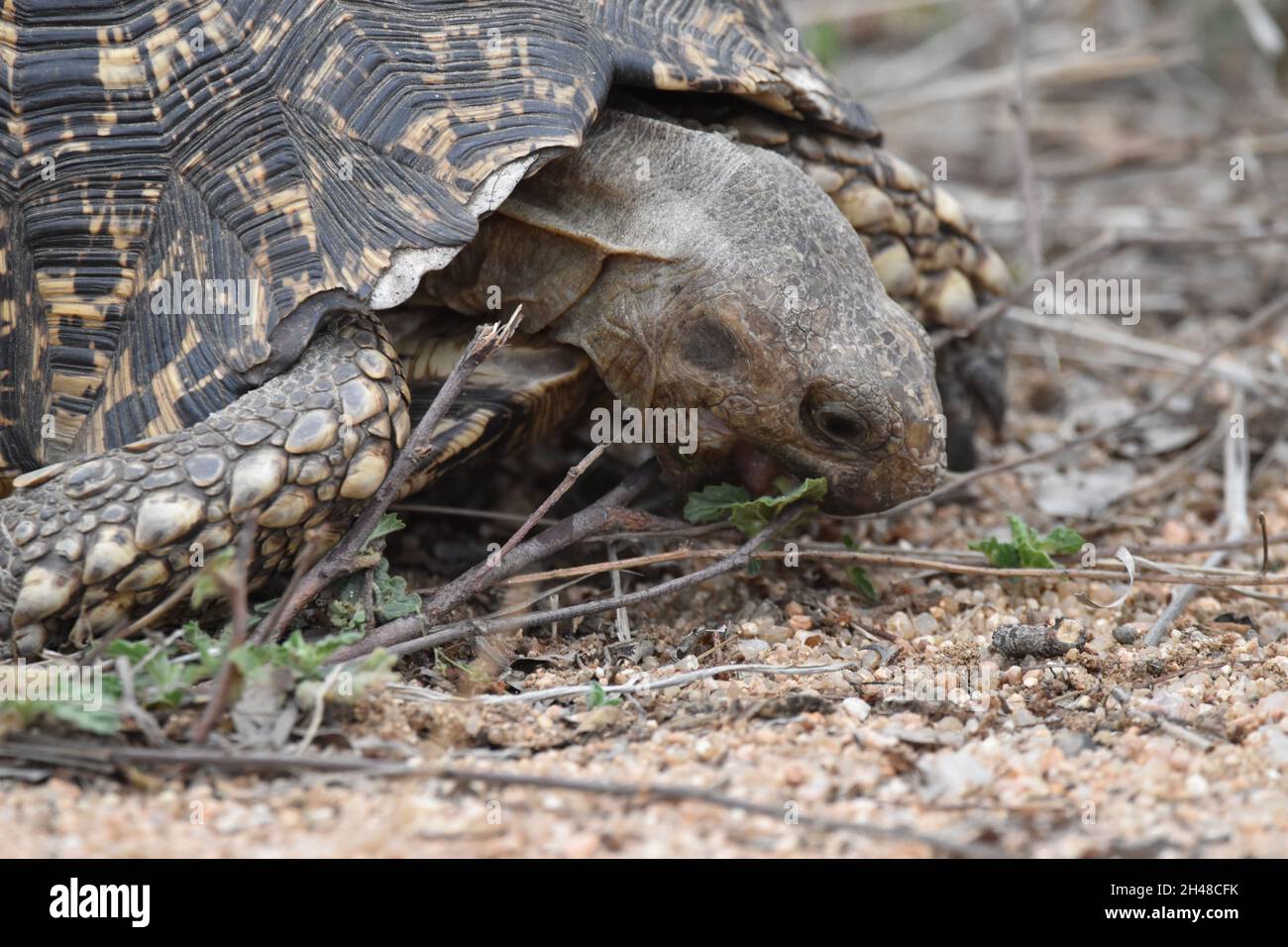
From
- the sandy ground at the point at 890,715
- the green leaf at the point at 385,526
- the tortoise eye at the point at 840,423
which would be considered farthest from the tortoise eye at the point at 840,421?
the green leaf at the point at 385,526

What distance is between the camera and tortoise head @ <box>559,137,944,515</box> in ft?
10.6

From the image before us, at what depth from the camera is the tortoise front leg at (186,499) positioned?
2.91m

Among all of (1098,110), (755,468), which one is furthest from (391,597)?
(1098,110)

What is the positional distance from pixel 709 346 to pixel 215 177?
1268 millimetres

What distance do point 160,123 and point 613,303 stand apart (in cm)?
119

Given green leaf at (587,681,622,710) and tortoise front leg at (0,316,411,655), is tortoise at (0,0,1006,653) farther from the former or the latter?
green leaf at (587,681,622,710)

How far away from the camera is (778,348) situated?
324 cm

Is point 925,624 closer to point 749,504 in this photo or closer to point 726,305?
point 749,504

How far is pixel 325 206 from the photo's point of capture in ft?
10.4

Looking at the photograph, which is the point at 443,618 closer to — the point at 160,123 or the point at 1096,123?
the point at 160,123

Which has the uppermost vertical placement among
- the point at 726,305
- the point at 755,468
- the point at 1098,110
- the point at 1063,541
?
the point at 1098,110

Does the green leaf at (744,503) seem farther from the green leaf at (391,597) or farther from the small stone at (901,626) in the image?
the green leaf at (391,597)

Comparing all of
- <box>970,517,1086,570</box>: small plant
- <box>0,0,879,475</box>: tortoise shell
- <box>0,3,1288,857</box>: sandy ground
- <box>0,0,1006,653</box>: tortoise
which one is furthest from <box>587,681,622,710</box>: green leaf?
<box>970,517,1086,570</box>: small plant

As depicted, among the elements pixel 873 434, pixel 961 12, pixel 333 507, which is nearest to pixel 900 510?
pixel 873 434
